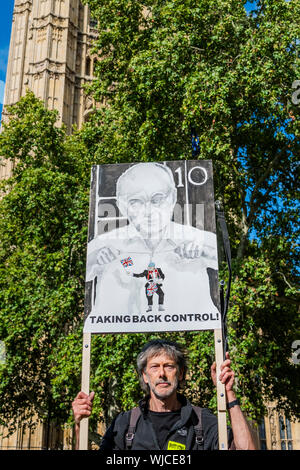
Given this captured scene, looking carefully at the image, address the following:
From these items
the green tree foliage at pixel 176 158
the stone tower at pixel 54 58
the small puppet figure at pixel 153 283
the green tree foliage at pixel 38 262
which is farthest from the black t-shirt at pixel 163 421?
the stone tower at pixel 54 58

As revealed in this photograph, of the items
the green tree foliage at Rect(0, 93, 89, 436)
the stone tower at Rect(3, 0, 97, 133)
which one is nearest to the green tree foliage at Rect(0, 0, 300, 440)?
the green tree foliage at Rect(0, 93, 89, 436)

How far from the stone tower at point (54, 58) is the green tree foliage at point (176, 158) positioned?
18257 millimetres

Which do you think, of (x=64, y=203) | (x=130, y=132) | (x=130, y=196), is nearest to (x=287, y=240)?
(x=130, y=132)

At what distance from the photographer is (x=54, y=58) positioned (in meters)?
32.9

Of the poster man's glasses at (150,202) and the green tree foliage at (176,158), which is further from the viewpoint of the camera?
the green tree foliage at (176,158)

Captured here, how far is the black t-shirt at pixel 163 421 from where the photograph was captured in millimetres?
2656

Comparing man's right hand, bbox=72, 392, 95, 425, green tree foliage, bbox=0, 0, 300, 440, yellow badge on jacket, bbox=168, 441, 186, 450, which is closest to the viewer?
yellow badge on jacket, bbox=168, 441, 186, 450

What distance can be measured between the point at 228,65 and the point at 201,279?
8868mm

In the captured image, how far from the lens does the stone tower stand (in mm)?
31838

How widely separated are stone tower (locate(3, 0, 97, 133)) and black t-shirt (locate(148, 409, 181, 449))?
29.8m

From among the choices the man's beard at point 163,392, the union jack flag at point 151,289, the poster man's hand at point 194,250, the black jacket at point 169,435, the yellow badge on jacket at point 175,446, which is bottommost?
the yellow badge on jacket at point 175,446

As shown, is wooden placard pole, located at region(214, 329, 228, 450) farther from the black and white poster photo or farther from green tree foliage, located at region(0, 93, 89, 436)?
green tree foliage, located at region(0, 93, 89, 436)

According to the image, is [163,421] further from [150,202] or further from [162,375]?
[150,202]

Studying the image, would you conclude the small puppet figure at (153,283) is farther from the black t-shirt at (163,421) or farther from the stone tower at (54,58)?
the stone tower at (54,58)
